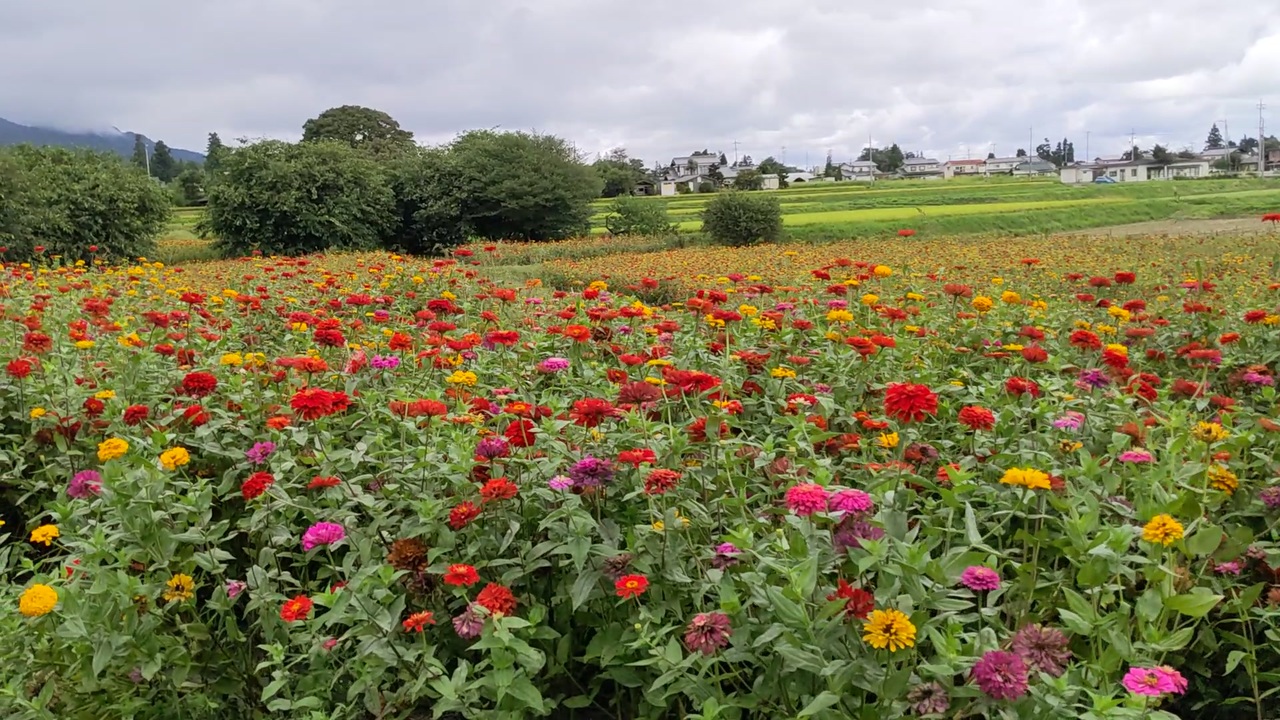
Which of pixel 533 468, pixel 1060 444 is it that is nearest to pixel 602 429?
pixel 533 468

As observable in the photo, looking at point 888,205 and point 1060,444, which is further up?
point 888,205

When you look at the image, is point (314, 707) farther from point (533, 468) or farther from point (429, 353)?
point (429, 353)

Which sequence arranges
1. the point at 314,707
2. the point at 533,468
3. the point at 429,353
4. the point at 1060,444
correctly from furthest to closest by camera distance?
1. the point at 429,353
2. the point at 1060,444
3. the point at 533,468
4. the point at 314,707

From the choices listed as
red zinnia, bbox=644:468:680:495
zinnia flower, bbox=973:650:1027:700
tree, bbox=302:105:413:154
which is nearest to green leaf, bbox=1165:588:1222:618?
zinnia flower, bbox=973:650:1027:700

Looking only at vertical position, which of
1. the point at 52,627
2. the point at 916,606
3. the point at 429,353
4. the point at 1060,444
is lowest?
the point at 52,627

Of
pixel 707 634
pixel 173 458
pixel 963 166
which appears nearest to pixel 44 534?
pixel 173 458

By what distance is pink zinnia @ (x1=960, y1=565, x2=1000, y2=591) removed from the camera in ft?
4.46

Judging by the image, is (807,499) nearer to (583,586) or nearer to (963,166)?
(583,586)

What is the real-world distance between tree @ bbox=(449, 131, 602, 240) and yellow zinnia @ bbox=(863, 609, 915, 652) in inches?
796

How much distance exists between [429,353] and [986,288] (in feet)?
14.4

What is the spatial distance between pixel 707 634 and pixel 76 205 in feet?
63.3

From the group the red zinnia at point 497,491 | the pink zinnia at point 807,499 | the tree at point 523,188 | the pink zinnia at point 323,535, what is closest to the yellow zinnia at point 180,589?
the pink zinnia at point 323,535

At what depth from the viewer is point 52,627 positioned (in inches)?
67.6

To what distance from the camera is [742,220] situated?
19.0m
